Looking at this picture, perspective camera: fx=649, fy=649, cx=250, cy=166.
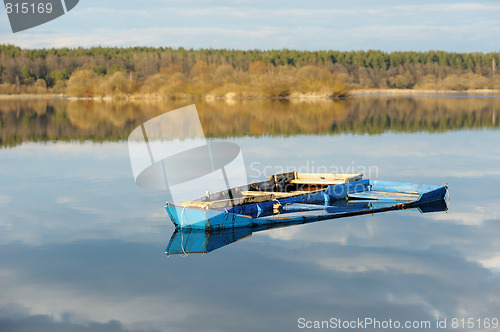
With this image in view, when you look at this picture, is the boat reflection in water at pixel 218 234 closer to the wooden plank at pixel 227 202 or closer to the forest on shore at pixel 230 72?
the wooden plank at pixel 227 202

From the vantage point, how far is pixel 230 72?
387 feet

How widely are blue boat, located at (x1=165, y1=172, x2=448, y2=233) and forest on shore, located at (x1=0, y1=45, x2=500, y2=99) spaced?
8167cm

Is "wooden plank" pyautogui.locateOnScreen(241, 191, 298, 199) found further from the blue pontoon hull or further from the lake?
the lake

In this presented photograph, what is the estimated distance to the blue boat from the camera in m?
16.6

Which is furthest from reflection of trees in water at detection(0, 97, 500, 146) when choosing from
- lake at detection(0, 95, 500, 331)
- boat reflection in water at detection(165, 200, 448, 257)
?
boat reflection in water at detection(165, 200, 448, 257)

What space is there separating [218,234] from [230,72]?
10320 cm

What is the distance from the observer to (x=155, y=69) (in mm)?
153750

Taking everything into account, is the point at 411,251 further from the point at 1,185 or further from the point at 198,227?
the point at 1,185

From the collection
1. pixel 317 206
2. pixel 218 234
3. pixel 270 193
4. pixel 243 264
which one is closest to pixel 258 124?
pixel 270 193

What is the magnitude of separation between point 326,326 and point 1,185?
17.4 meters

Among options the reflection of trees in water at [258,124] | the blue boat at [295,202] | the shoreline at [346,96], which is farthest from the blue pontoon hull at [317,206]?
the shoreline at [346,96]

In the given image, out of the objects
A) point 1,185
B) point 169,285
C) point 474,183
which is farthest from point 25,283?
point 474,183

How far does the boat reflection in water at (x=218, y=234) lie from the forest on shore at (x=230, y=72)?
3307 inches

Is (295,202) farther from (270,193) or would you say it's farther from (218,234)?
(218,234)
